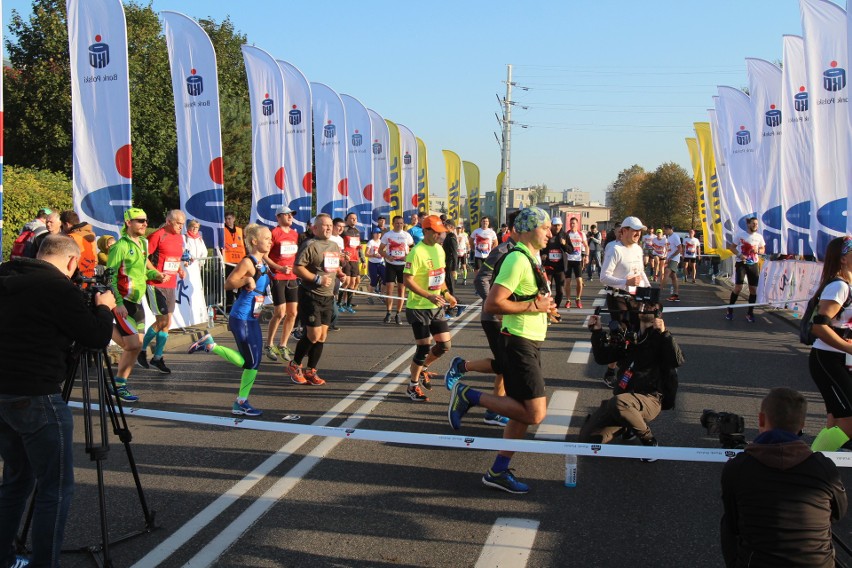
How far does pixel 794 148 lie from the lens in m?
15.0

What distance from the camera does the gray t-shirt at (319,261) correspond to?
851 cm

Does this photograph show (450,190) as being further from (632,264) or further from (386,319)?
(632,264)

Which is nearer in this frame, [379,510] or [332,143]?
[379,510]

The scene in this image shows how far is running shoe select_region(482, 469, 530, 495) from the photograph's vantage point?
5.06 meters

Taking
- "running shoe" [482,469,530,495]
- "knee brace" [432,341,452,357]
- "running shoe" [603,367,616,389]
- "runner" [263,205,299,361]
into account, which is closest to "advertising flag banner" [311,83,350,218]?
"runner" [263,205,299,361]

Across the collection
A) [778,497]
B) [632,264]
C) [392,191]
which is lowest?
[778,497]

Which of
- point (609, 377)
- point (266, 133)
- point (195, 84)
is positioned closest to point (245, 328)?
point (609, 377)

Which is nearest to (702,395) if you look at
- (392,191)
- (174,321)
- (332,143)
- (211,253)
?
(174,321)

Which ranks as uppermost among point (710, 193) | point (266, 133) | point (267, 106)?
point (267, 106)

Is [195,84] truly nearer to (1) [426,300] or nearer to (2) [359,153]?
(1) [426,300]

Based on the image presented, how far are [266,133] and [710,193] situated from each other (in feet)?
58.1

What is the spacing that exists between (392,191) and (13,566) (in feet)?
90.1

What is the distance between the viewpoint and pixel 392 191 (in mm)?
30766

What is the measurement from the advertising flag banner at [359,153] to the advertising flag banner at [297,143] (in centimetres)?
719
